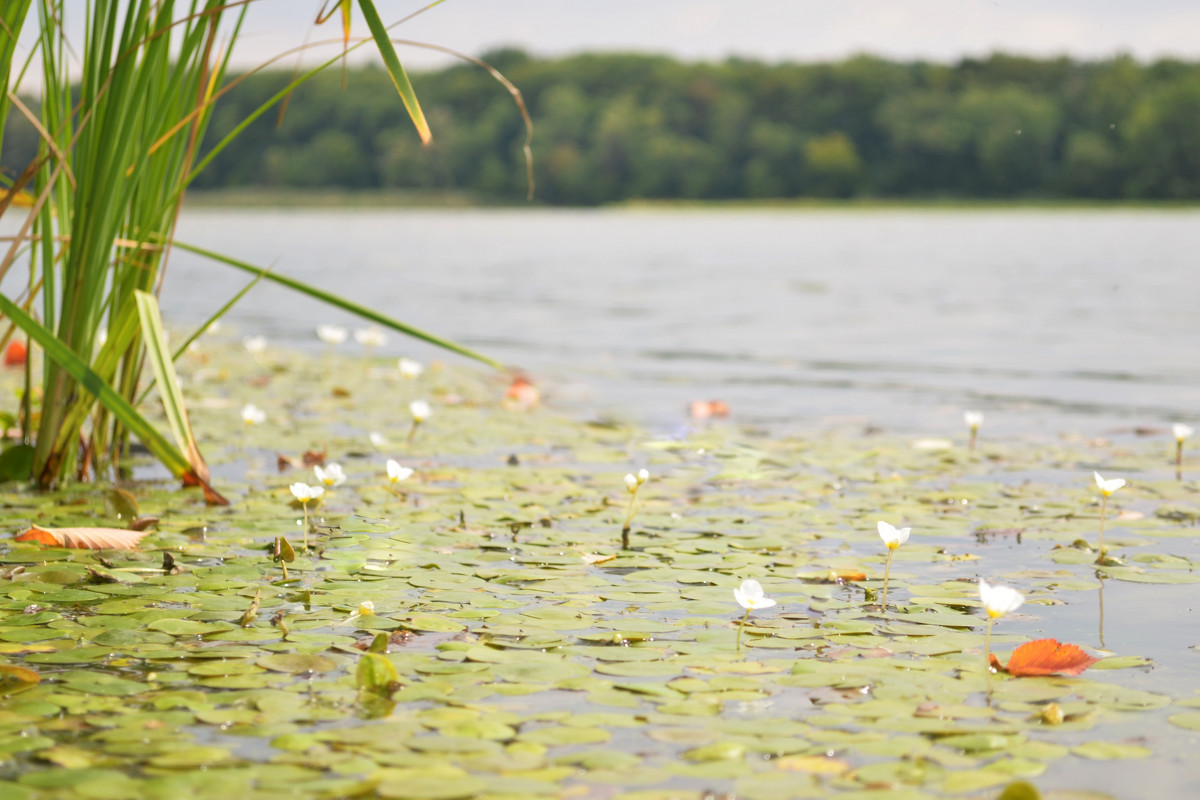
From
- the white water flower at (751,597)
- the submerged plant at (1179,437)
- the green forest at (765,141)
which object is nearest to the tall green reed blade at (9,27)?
the white water flower at (751,597)

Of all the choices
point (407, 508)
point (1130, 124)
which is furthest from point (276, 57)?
point (1130, 124)

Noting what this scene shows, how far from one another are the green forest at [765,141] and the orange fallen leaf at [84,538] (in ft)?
169

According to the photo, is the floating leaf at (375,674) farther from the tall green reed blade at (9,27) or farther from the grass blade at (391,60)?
the tall green reed blade at (9,27)

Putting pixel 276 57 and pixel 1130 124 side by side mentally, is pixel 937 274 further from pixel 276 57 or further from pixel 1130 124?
pixel 1130 124

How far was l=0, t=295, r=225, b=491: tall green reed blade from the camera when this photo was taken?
8.00 ft

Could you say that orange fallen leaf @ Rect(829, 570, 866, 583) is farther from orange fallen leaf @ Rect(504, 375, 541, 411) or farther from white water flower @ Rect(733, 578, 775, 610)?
orange fallen leaf @ Rect(504, 375, 541, 411)

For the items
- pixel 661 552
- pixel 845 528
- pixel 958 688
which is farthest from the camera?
pixel 845 528

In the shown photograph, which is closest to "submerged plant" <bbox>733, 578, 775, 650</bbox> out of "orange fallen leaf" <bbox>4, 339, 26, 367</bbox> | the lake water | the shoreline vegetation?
the lake water

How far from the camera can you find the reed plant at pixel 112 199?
256cm

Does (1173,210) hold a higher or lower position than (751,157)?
lower

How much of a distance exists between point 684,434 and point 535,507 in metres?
1.50

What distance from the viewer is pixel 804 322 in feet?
32.7

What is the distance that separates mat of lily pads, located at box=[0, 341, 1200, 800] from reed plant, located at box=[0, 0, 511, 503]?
0.30 m

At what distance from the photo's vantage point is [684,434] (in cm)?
457
